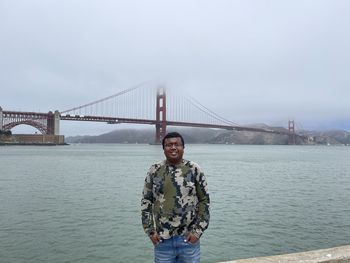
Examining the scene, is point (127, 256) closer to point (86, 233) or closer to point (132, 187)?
point (86, 233)

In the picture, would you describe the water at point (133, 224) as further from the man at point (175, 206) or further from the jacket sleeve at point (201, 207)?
the jacket sleeve at point (201, 207)

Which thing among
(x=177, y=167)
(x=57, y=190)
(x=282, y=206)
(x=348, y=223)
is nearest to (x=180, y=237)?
(x=177, y=167)

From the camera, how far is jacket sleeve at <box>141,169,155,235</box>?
132 inches

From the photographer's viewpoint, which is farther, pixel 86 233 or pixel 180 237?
pixel 86 233

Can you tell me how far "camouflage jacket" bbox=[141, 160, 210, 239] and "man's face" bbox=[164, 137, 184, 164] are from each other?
0.05 meters

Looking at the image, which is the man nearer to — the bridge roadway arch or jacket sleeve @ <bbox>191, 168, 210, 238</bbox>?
jacket sleeve @ <bbox>191, 168, 210, 238</bbox>

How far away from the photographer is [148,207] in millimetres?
3418

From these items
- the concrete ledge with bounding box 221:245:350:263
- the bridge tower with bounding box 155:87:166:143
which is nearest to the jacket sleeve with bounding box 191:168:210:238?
the concrete ledge with bounding box 221:245:350:263

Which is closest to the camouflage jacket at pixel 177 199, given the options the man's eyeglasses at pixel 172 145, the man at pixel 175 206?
the man at pixel 175 206

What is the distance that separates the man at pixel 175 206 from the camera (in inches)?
129

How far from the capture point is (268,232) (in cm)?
1066

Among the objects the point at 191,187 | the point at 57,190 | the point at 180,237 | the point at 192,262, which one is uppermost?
the point at 191,187

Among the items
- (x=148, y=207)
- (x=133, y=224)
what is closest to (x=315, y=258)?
(x=148, y=207)

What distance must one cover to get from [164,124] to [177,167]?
9418 centimetres
